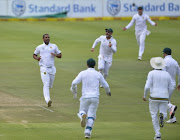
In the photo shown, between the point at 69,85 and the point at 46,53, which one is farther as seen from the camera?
the point at 69,85

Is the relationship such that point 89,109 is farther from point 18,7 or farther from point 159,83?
point 18,7

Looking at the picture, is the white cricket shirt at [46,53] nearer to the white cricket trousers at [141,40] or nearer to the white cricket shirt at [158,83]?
the white cricket shirt at [158,83]

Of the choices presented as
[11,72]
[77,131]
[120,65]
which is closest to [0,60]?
[11,72]

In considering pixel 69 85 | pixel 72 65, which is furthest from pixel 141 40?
pixel 69 85

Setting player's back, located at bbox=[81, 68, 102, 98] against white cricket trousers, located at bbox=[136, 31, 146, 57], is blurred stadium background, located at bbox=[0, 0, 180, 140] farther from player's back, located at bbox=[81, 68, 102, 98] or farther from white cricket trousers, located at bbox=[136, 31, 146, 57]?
player's back, located at bbox=[81, 68, 102, 98]

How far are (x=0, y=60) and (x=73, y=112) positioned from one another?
37.5 ft

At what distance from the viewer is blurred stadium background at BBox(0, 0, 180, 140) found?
51.3 ft

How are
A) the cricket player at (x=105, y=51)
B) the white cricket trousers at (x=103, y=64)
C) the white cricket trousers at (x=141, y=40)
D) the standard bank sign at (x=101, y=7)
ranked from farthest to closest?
the standard bank sign at (x=101, y=7)
the white cricket trousers at (x=141, y=40)
the white cricket trousers at (x=103, y=64)
the cricket player at (x=105, y=51)

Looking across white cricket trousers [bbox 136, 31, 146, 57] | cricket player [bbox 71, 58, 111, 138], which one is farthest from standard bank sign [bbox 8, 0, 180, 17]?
cricket player [bbox 71, 58, 111, 138]

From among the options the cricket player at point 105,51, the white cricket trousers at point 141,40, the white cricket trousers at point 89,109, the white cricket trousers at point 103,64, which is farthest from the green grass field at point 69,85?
the cricket player at point 105,51

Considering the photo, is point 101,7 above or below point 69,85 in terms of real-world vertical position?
above

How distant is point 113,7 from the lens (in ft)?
142

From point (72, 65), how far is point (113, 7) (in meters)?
16.6

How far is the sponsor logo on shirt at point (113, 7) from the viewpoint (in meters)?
43.3
